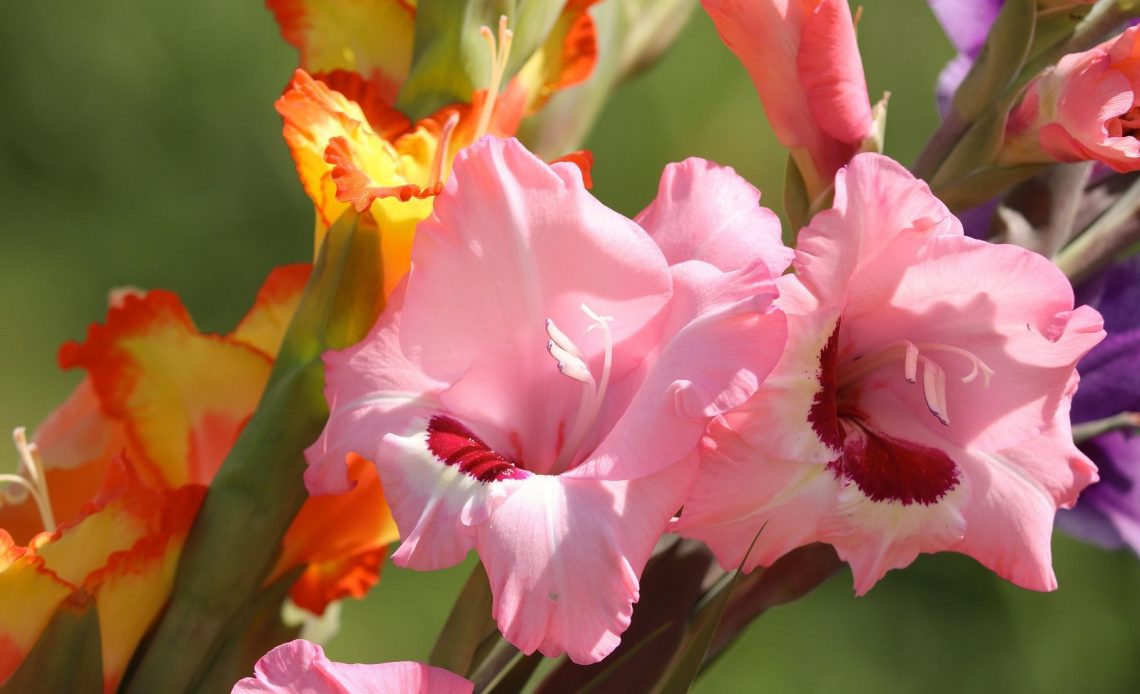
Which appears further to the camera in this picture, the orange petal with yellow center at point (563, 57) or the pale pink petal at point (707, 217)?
the orange petal with yellow center at point (563, 57)

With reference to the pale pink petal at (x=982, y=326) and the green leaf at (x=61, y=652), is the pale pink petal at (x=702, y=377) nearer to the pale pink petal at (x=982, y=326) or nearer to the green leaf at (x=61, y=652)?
the pale pink petal at (x=982, y=326)

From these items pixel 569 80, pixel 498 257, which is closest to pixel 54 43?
pixel 569 80

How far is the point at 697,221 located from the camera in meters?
0.34

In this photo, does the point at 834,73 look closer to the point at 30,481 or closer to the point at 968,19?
the point at 968,19

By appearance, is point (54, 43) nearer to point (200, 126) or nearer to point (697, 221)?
point (200, 126)

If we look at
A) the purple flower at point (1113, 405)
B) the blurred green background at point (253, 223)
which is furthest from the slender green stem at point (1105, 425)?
the blurred green background at point (253, 223)

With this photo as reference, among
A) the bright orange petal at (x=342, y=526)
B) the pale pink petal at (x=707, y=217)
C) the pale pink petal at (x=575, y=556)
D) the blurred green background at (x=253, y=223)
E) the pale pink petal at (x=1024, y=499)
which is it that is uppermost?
the pale pink petal at (x=707, y=217)

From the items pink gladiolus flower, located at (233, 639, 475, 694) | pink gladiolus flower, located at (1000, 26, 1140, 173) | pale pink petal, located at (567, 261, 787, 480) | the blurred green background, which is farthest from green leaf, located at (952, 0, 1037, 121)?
the blurred green background

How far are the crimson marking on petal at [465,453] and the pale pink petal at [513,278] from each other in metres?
0.01

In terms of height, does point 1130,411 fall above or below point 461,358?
below

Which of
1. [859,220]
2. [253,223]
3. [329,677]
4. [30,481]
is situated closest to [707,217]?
[859,220]

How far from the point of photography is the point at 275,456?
0.36m

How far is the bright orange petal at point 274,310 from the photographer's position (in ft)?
1.42

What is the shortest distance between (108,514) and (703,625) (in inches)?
6.9
